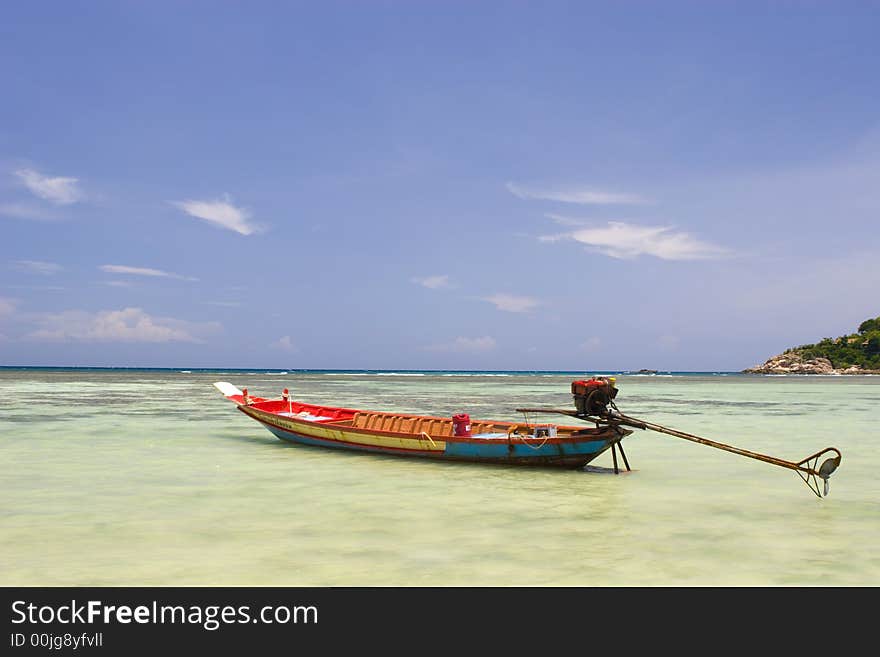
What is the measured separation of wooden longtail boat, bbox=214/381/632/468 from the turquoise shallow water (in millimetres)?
443

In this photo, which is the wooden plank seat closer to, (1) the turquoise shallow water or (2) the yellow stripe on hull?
(2) the yellow stripe on hull

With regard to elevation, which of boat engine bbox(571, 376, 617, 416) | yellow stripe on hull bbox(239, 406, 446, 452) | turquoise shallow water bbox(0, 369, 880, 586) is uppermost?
boat engine bbox(571, 376, 617, 416)

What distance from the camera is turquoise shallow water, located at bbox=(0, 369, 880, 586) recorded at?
32.3 feet

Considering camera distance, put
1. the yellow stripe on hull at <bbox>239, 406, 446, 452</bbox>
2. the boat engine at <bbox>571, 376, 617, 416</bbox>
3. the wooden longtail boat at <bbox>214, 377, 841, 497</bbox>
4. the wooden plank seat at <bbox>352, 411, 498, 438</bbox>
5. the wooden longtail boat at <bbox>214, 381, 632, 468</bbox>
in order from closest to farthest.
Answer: the wooden longtail boat at <bbox>214, 377, 841, 497</bbox> < the boat engine at <bbox>571, 376, 617, 416</bbox> < the wooden longtail boat at <bbox>214, 381, 632, 468</bbox> < the yellow stripe on hull at <bbox>239, 406, 446, 452</bbox> < the wooden plank seat at <bbox>352, 411, 498, 438</bbox>

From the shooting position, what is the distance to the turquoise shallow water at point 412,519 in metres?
9.86

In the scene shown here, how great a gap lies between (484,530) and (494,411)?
29.2 metres

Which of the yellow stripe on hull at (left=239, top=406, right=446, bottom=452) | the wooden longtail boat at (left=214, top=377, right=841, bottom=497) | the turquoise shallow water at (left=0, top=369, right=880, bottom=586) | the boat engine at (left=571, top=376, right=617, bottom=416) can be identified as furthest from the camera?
the yellow stripe on hull at (left=239, top=406, right=446, bottom=452)

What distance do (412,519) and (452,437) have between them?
6690mm

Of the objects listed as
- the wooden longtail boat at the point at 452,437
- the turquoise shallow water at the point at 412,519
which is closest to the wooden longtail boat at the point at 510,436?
the wooden longtail boat at the point at 452,437

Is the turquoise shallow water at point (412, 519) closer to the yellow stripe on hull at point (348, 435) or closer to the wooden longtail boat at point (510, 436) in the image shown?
the wooden longtail boat at point (510, 436)

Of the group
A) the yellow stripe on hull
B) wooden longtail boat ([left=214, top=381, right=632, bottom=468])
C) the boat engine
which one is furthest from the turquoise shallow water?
the boat engine
